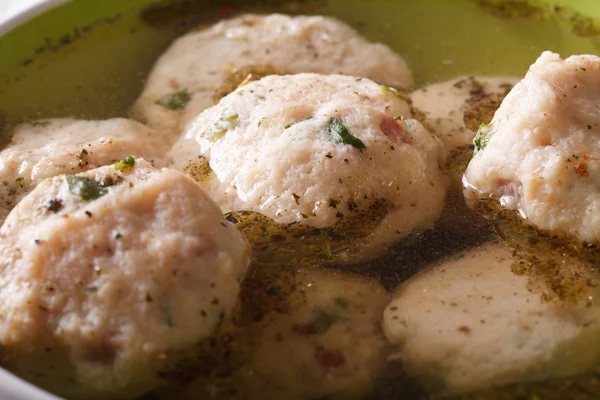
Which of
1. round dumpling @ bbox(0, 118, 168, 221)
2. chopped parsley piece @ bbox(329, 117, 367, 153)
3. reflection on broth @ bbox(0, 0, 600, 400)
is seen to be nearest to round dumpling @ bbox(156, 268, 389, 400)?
reflection on broth @ bbox(0, 0, 600, 400)

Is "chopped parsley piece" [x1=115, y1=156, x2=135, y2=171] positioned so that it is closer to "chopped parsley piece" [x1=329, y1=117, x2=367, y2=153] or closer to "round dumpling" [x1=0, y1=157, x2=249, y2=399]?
"round dumpling" [x1=0, y1=157, x2=249, y2=399]

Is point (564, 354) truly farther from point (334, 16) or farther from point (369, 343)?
point (334, 16)

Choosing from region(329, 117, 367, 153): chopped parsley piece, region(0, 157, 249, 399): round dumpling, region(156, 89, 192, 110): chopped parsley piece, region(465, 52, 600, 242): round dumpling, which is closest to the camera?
region(0, 157, 249, 399): round dumpling

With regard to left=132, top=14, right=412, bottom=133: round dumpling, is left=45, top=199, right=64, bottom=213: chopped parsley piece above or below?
above

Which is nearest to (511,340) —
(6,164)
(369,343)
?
(369,343)

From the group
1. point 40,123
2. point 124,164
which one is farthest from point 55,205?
point 40,123

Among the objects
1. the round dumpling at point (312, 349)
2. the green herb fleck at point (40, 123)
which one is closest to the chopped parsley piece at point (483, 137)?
the round dumpling at point (312, 349)

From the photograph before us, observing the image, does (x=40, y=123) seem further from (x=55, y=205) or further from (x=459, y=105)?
(x=459, y=105)
